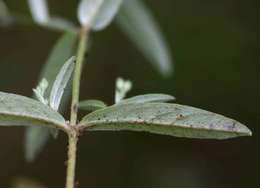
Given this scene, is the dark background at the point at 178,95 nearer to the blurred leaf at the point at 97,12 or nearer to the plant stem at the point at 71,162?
the blurred leaf at the point at 97,12

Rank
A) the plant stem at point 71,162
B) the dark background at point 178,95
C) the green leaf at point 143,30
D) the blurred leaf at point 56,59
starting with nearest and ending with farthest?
the plant stem at point 71,162
the blurred leaf at point 56,59
the green leaf at point 143,30
the dark background at point 178,95

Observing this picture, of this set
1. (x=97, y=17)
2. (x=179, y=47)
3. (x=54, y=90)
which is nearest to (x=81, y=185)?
(x=179, y=47)

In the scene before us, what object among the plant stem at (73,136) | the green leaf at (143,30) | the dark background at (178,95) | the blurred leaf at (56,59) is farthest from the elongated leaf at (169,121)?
the dark background at (178,95)

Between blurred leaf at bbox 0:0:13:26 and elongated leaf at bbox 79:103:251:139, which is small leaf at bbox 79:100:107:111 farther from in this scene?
blurred leaf at bbox 0:0:13:26

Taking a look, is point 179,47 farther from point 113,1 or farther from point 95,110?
point 95,110

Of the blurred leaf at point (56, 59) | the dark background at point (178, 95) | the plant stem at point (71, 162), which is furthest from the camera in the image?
the dark background at point (178, 95)

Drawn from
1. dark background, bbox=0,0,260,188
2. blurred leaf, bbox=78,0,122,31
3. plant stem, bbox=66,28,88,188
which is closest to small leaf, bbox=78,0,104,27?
blurred leaf, bbox=78,0,122,31
